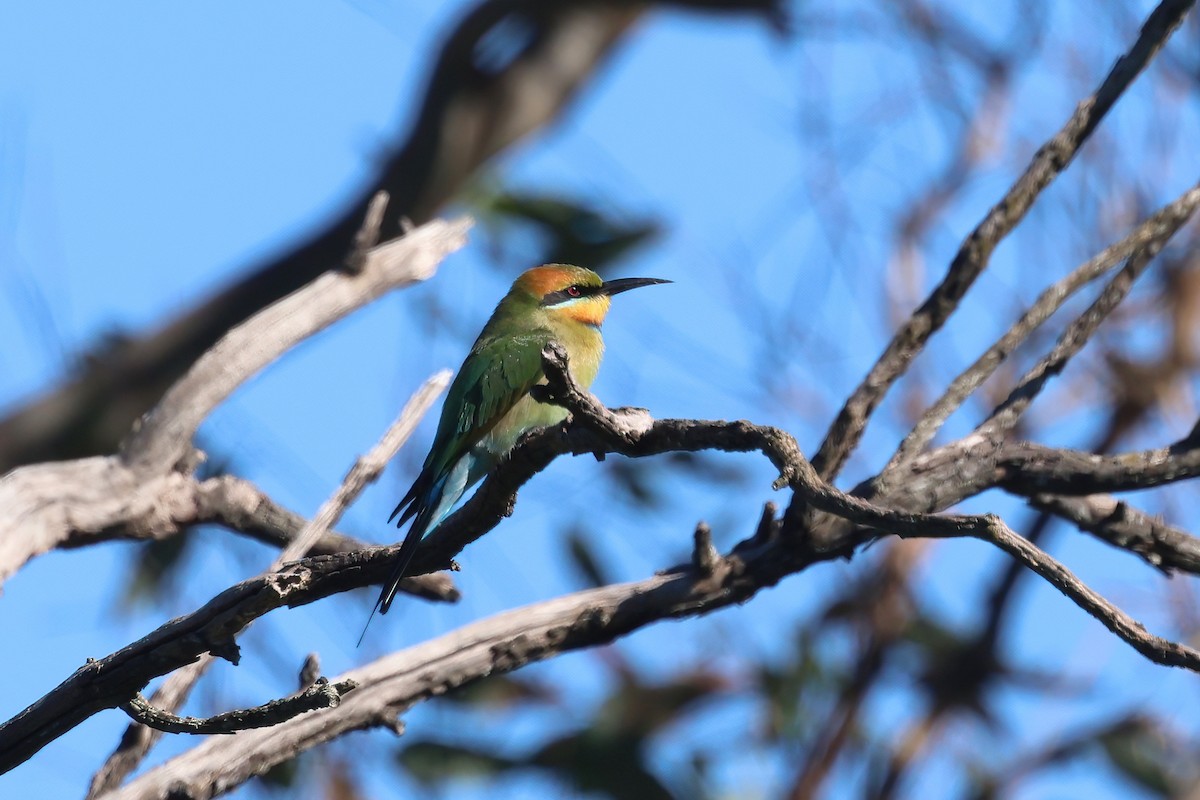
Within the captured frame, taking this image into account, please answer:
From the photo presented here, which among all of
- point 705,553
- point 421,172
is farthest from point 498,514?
point 421,172

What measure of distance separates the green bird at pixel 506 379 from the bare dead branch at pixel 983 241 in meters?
0.54

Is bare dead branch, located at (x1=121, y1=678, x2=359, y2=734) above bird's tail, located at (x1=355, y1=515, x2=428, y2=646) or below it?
below

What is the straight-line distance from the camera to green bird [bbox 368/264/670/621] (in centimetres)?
288

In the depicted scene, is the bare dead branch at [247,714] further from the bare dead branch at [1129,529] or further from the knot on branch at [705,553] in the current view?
the bare dead branch at [1129,529]

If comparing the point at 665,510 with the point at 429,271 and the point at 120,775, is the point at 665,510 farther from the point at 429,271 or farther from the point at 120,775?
the point at 120,775

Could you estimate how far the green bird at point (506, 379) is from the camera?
2.88 meters

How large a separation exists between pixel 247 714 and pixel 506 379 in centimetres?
148

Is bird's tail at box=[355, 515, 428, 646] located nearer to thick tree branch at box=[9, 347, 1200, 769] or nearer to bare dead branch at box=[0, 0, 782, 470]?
thick tree branch at box=[9, 347, 1200, 769]

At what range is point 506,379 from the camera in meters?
3.24

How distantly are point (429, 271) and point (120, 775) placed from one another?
4.63ft

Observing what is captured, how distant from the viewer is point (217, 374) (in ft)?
9.96

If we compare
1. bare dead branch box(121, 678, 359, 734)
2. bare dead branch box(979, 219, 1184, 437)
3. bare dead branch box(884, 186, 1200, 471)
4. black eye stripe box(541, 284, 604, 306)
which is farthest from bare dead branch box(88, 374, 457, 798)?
bare dead branch box(979, 219, 1184, 437)

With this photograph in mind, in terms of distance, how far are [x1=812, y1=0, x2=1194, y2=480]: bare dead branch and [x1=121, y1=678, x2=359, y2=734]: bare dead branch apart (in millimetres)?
1194

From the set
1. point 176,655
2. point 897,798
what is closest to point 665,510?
point 897,798
